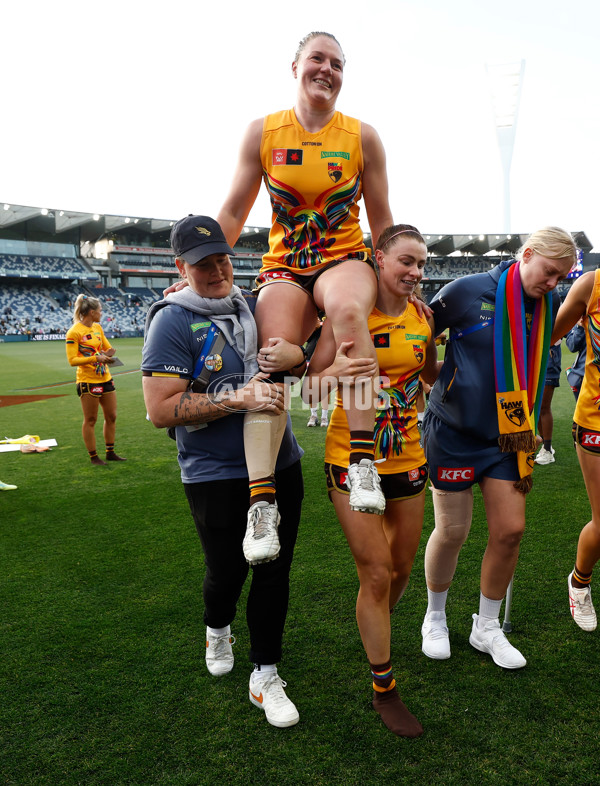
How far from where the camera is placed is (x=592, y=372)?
3.18 metres

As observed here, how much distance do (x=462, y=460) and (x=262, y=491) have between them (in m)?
1.12

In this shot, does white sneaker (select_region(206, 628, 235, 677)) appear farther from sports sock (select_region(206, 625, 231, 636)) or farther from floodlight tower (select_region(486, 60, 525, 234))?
floodlight tower (select_region(486, 60, 525, 234))

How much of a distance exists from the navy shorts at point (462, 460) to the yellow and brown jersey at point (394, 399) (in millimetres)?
286

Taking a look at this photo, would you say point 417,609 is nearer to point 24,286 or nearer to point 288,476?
point 288,476

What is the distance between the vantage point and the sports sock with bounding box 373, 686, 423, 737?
7.88 feet

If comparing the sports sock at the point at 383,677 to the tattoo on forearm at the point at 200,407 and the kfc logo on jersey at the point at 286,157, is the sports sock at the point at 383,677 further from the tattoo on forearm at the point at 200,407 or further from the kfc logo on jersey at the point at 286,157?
the kfc logo on jersey at the point at 286,157

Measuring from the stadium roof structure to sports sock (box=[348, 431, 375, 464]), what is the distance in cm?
4294

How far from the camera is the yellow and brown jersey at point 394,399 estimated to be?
2.62 m

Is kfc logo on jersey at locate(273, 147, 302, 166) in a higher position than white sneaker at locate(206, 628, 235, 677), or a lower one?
higher

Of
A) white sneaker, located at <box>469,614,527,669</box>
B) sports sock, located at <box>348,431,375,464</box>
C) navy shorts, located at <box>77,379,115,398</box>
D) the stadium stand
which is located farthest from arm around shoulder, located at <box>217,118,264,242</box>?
the stadium stand

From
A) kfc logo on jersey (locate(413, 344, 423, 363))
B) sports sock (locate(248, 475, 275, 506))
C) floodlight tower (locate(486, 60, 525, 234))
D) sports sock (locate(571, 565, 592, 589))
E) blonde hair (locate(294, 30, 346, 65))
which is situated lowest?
sports sock (locate(571, 565, 592, 589))

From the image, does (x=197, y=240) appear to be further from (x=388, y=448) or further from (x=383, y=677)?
(x=383, y=677)

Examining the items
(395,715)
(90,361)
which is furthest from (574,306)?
(90,361)

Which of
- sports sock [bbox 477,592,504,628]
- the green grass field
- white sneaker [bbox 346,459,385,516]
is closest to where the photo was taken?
white sneaker [bbox 346,459,385,516]
